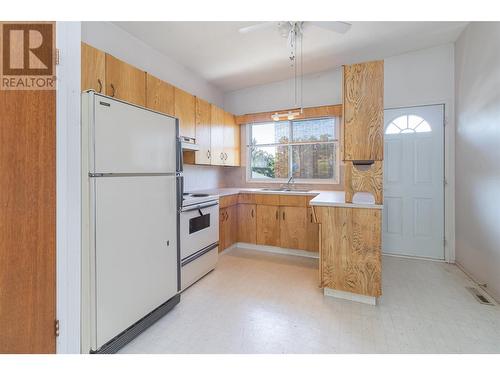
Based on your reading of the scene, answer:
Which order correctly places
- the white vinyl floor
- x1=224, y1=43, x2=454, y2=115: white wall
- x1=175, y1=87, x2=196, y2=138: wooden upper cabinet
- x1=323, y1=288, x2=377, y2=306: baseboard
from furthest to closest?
x1=224, y1=43, x2=454, y2=115: white wall < x1=175, y1=87, x2=196, y2=138: wooden upper cabinet < x1=323, y1=288, x2=377, y2=306: baseboard < the white vinyl floor

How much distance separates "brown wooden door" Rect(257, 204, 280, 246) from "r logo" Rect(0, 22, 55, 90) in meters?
2.90

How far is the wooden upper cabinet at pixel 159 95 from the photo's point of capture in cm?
249

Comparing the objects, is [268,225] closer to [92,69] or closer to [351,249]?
[351,249]

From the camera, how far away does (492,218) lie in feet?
7.55

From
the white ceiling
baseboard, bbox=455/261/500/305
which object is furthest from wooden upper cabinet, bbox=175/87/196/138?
baseboard, bbox=455/261/500/305

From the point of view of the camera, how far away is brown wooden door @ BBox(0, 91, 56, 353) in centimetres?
119

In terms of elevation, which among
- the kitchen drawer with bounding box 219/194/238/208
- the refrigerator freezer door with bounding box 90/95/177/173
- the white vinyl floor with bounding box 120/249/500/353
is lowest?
the white vinyl floor with bounding box 120/249/500/353

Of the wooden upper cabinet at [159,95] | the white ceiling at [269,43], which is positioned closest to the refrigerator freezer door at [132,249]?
the wooden upper cabinet at [159,95]

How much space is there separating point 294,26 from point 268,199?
220cm

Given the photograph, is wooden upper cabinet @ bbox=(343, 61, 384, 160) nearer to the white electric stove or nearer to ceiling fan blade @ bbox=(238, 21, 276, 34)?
ceiling fan blade @ bbox=(238, 21, 276, 34)

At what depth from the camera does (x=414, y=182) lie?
3.40 m

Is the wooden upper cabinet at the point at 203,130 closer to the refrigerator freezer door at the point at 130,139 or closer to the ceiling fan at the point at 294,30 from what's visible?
the ceiling fan at the point at 294,30

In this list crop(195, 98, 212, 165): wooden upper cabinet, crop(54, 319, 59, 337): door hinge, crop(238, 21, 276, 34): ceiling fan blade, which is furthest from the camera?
crop(195, 98, 212, 165): wooden upper cabinet

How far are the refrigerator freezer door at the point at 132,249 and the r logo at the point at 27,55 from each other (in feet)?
1.92
